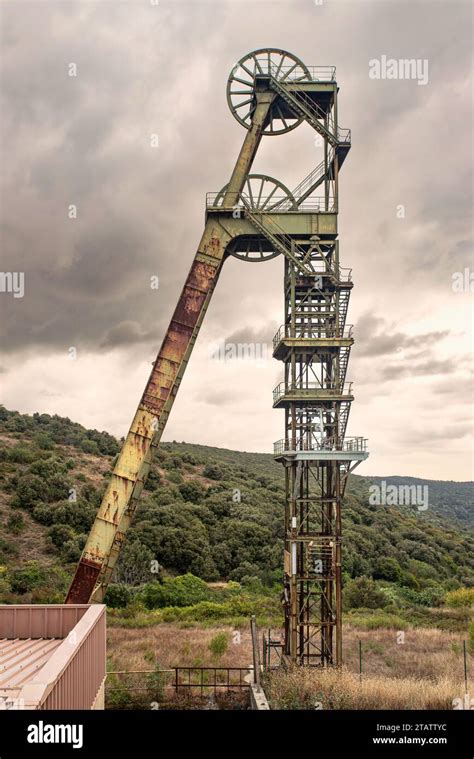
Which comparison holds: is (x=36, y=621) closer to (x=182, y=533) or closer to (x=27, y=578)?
(x=27, y=578)

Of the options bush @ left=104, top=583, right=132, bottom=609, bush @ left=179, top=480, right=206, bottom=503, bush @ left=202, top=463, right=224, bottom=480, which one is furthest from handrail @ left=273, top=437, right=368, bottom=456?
bush @ left=202, top=463, right=224, bottom=480

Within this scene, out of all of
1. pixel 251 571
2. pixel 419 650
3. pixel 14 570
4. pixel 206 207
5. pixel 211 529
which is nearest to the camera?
pixel 206 207

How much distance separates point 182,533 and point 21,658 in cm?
3288

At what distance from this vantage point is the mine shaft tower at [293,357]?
21984 millimetres

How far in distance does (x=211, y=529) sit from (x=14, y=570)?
17.2 metres

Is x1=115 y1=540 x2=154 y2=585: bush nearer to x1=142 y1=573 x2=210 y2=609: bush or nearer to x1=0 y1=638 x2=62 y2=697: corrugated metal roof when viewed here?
→ x1=142 y1=573 x2=210 y2=609: bush

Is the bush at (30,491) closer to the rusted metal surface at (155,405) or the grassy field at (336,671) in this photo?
the grassy field at (336,671)

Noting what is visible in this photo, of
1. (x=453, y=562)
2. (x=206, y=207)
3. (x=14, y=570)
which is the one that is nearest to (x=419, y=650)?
(x=206, y=207)

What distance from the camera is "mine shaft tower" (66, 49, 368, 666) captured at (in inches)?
866

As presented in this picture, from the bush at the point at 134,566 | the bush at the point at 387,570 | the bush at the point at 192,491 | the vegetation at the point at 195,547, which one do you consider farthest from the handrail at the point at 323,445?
the bush at the point at 192,491

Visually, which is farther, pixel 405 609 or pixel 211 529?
pixel 211 529

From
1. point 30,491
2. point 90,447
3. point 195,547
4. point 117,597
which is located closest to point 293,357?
point 117,597

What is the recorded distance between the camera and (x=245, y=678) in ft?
69.6
